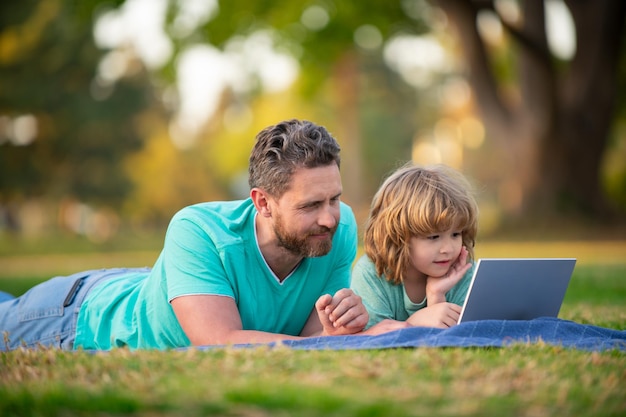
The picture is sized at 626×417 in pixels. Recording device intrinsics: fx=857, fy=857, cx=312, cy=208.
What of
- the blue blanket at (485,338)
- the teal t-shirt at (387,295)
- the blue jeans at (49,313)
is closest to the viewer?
the blue blanket at (485,338)

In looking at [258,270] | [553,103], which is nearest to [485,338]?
[258,270]

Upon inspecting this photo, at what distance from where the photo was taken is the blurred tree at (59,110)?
34656 mm

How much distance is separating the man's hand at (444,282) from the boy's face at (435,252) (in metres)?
0.03

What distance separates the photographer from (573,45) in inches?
843

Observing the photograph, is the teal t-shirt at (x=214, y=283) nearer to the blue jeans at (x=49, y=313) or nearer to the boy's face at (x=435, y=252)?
the blue jeans at (x=49, y=313)

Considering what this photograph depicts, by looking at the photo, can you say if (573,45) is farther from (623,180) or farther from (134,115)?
(134,115)

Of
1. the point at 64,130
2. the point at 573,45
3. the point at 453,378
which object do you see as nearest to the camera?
the point at 453,378

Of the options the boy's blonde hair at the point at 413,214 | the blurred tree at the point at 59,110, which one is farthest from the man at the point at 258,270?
the blurred tree at the point at 59,110

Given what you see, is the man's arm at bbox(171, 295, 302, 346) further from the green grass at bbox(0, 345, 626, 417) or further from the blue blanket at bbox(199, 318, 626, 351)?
the green grass at bbox(0, 345, 626, 417)

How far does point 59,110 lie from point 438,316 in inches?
1362

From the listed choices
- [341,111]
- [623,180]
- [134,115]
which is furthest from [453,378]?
[341,111]

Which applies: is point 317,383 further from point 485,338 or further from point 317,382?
point 485,338

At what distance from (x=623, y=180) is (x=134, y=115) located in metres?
21.9

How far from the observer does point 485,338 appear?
397 cm
